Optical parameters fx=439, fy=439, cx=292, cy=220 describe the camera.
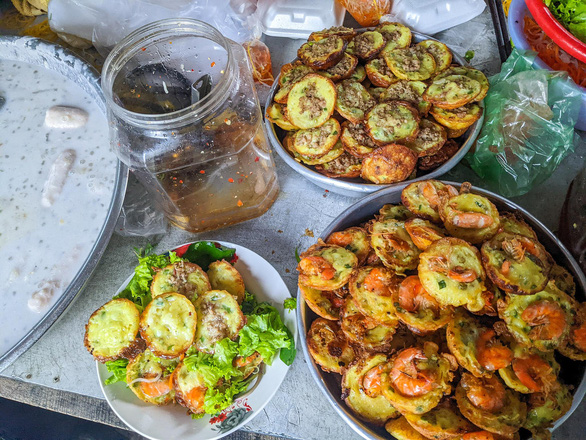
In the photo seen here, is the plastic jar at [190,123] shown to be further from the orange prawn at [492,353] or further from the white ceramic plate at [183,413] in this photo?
the orange prawn at [492,353]

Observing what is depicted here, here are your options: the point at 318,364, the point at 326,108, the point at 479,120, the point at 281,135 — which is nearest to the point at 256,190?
the point at 281,135

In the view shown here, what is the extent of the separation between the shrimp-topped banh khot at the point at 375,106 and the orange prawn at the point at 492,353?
56cm

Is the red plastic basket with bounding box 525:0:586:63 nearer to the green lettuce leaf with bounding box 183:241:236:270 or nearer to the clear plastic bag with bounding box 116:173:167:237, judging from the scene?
the green lettuce leaf with bounding box 183:241:236:270

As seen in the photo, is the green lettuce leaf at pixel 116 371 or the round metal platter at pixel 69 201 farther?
the round metal platter at pixel 69 201

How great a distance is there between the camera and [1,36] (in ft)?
6.34

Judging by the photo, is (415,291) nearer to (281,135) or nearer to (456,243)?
(456,243)

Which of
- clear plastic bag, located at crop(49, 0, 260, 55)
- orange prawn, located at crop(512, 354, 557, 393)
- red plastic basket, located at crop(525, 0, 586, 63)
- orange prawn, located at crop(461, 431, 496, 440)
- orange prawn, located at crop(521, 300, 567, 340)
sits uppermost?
red plastic basket, located at crop(525, 0, 586, 63)

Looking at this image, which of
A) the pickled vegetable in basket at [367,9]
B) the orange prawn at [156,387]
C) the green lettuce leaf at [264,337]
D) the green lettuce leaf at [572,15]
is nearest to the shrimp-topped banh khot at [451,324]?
the green lettuce leaf at [264,337]

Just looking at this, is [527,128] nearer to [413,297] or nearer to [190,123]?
[413,297]

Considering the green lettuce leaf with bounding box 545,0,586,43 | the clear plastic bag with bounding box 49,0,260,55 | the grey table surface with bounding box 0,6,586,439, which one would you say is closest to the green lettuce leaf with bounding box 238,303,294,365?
the grey table surface with bounding box 0,6,586,439

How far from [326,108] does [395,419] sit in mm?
956

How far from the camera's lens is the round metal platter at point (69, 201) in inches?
55.6

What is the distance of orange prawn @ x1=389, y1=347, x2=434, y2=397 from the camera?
99 cm

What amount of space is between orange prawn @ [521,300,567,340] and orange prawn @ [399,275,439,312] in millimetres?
208
